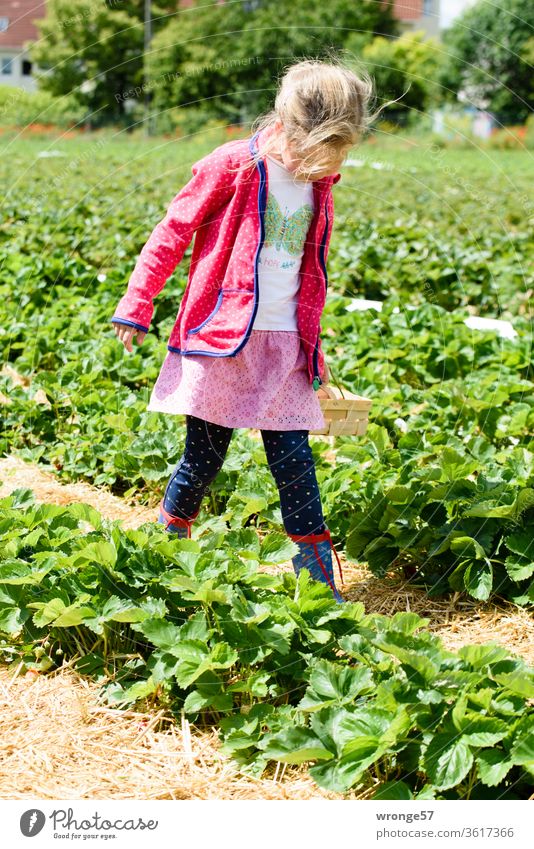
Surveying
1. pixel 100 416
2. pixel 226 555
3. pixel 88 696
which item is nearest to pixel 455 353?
pixel 100 416

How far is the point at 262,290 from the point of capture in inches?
101

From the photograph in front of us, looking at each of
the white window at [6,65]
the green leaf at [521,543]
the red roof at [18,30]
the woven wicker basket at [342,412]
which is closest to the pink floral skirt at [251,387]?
the woven wicker basket at [342,412]

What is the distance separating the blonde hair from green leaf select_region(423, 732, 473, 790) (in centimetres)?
135

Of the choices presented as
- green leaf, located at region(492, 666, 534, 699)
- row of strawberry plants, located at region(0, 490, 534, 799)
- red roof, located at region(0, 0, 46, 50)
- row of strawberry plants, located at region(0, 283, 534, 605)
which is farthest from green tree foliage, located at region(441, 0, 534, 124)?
green leaf, located at region(492, 666, 534, 699)

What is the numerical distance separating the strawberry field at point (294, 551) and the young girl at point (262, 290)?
0.28 m

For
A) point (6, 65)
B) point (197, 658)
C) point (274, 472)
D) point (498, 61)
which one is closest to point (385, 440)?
point (274, 472)

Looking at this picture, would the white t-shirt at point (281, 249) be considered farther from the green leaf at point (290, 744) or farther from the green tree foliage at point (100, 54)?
the green tree foliage at point (100, 54)

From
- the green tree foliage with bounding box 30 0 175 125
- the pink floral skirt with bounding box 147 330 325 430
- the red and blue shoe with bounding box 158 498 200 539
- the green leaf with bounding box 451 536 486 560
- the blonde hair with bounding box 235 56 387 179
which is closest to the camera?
the blonde hair with bounding box 235 56 387 179

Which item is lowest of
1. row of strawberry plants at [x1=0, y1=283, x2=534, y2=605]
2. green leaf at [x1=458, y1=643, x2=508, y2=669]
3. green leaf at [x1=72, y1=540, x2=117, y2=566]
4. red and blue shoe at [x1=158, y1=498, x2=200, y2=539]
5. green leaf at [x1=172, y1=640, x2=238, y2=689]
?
row of strawberry plants at [x1=0, y1=283, x2=534, y2=605]

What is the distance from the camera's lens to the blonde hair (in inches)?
95.8

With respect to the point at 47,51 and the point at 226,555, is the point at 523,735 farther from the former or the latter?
the point at 47,51

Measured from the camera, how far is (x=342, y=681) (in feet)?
6.59

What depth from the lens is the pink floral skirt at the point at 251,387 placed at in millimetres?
2562

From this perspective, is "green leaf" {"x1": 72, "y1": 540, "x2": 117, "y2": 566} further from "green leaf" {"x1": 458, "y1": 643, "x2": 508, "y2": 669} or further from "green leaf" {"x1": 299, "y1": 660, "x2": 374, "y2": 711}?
"green leaf" {"x1": 458, "y1": 643, "x2": 508, "y2": 669}
